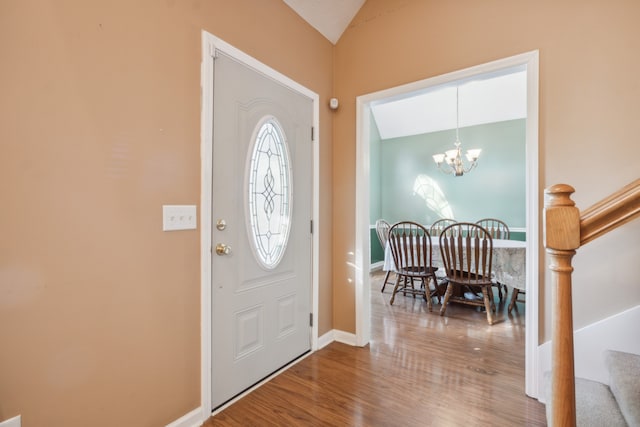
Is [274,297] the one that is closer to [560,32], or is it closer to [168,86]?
[168,86]

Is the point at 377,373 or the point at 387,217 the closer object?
the point at 377,373

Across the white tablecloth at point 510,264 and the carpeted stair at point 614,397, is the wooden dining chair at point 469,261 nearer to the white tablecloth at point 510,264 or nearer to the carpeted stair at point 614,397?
the white tablecloth at point 510,264

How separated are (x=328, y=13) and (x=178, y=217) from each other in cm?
209

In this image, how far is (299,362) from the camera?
7.55ft

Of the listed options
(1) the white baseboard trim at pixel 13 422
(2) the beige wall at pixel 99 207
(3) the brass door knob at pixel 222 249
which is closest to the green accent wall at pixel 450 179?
(3) the brass door knob at pixel 222 249

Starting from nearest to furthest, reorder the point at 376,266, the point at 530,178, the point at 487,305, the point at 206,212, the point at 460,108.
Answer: the point at 206,212 → the point at 530,178 → the point at 487,305 → the point at 460,108 → the point at 376,266

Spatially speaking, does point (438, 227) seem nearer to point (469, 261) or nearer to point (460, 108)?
point (469, 261)

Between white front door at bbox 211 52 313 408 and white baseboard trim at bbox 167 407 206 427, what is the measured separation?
102 millimetres

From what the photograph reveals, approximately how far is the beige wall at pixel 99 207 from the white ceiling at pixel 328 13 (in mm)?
856

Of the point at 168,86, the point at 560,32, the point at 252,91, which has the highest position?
the point at 560,32

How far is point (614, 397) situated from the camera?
143 cm

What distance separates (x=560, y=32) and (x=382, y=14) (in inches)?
50.5

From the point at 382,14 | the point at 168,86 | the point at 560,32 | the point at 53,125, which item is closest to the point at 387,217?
the point at 382,14

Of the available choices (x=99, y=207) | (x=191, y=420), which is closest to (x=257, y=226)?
(x=99, y=207)
